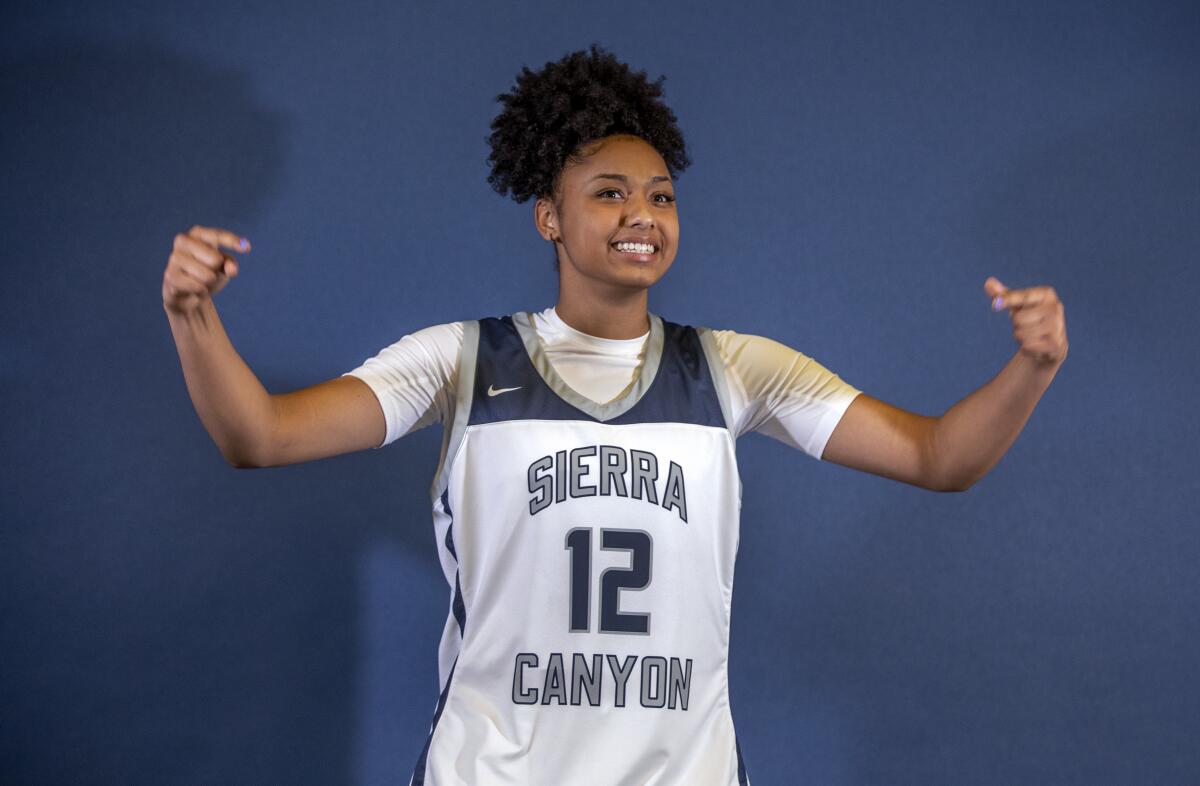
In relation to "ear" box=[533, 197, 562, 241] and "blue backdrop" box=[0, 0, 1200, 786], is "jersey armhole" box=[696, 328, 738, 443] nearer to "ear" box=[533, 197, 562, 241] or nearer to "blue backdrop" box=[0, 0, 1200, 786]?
"ear" box=[533, 197, 562, 241]

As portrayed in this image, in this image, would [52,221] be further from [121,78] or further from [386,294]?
[386,294]

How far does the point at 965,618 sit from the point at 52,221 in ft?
5.89

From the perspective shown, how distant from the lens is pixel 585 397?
4.86ft

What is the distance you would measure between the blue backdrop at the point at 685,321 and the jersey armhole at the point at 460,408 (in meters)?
0.51

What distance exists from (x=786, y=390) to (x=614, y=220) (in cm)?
35

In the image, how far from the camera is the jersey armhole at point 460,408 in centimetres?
146

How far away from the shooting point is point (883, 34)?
6.89 feet

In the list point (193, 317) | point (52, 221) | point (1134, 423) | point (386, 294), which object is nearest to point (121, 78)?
point (52, 221)

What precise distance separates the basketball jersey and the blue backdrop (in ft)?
1.86

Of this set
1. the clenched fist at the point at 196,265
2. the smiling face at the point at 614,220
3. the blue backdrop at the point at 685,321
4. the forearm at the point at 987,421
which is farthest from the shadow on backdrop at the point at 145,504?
the forearm at the point at 987,421

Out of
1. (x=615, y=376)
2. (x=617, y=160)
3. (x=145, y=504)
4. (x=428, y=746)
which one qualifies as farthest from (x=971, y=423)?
(x=145, y=504)

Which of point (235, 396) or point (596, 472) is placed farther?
point (596, 472)

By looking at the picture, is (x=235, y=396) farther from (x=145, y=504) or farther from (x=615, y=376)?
(x=145, y=504)

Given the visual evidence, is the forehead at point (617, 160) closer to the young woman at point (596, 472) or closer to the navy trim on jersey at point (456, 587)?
the young woman at point (596, 472)
